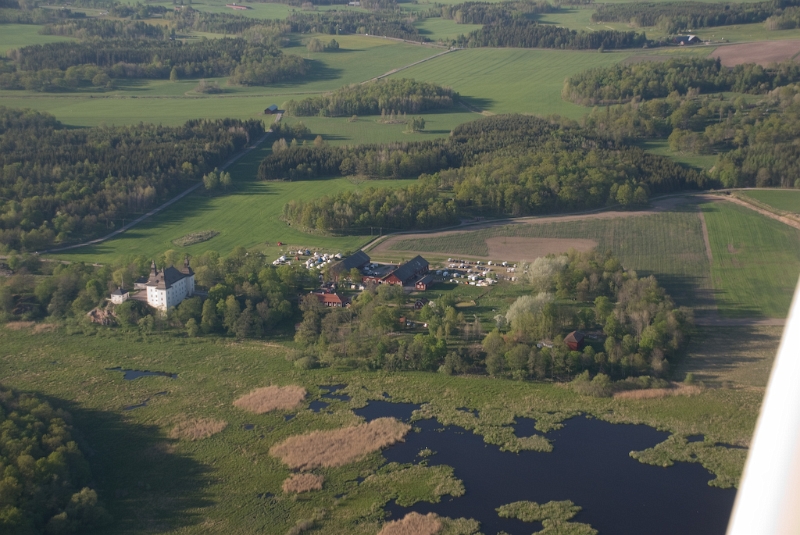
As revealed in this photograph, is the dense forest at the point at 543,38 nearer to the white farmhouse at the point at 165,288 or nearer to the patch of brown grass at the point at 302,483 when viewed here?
the white farmhouse at the point at 165,288

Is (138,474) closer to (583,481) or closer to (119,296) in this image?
(583,481)

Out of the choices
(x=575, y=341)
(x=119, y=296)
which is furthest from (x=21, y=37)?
(x=575, y=341)

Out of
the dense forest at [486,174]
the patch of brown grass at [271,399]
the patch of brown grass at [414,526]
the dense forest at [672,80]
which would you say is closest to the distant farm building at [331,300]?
the patch of brown grass at [271,399]

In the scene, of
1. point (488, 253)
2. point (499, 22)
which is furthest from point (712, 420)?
point (499, 22)

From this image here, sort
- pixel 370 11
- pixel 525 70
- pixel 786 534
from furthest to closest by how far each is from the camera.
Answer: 1. pixel 370 11
2. pixel 525 70
3. pixel 786 534

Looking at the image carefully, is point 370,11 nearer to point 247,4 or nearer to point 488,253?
point 247,4

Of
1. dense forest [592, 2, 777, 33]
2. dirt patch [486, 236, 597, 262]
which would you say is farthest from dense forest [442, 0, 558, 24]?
dirt patch [486, 236, 597, 262]
